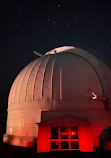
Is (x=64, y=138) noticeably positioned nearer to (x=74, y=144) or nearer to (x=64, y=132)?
(x=64, y=132)

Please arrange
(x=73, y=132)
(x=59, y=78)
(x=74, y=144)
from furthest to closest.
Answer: (x=59, y=78) < (x=73, y=132) < (x=74, y=144)

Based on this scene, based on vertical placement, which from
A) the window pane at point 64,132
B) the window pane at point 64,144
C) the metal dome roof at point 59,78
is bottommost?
the window pane at point 64,144

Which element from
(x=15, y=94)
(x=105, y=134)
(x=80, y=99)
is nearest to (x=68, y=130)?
(x=80, y=99)

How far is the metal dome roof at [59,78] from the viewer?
48.1 feet

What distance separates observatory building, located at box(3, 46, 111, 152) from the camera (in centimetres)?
1214

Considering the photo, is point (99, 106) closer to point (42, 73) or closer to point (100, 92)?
point (100, 92)

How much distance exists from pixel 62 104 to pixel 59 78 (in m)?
2.52

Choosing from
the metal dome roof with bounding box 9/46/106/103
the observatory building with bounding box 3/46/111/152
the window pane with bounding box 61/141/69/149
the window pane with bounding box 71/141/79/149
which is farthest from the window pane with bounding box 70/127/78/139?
the metal dome roof with bounding box 9/46/106/103

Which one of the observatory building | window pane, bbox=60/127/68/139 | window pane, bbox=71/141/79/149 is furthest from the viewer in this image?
window pane, bbox=60/127/68/139

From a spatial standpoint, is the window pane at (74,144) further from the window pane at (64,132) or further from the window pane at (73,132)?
the window pane at (64,132)

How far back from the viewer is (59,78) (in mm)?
15141

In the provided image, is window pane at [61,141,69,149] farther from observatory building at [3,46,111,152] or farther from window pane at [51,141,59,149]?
window pane at [51,141,59,149]

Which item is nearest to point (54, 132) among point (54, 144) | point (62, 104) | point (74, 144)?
point (54, 144)

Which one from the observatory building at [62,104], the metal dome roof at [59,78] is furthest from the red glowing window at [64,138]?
the metal dome roof at [59,78]
